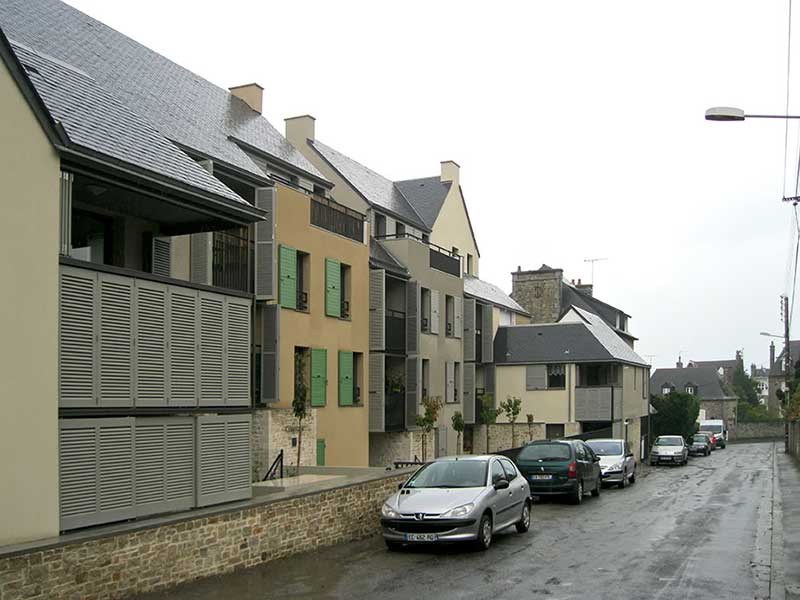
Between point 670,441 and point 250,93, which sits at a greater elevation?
point 250,93

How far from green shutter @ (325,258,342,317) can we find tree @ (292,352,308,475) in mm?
1915

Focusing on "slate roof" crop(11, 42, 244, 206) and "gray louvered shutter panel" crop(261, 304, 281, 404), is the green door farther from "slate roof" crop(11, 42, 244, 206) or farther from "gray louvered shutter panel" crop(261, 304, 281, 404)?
"slate roof" crop(11, 42, 244, 206)

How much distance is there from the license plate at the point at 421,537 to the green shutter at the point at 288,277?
33.0ft

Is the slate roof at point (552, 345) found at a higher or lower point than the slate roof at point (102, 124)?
lower

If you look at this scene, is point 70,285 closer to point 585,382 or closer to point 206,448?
point 206,448

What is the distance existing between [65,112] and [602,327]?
46.1 m

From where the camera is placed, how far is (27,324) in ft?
33.3

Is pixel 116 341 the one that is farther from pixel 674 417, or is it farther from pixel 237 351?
pixel 674 417

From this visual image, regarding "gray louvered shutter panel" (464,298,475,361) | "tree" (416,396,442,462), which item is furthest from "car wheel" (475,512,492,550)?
"gray louvered shutter panel" (464,298,475,361)

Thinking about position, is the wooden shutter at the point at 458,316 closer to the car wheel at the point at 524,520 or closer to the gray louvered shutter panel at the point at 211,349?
the car wheel at the point at 524,520

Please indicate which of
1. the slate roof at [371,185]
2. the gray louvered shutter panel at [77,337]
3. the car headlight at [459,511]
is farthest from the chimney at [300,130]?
the gray louvered shutter panel at [77,337]

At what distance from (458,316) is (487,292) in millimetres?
10658

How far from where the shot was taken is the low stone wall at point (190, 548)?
30.9ft

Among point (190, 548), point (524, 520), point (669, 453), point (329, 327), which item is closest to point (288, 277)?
point (329, 327)
